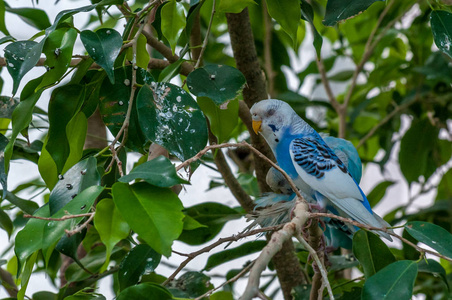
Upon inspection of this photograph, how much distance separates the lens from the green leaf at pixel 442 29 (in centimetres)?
62

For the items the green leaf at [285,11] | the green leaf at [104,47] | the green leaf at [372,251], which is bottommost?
the green leaf at [372,251]

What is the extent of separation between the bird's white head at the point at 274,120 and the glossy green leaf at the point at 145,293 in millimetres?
400

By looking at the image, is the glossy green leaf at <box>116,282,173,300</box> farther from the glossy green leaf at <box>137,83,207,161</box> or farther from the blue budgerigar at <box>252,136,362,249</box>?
the blue budgerigar at <box>252,136,362,249</box>

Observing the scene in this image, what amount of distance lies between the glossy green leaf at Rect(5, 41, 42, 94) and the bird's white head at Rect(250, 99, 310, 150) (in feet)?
1.19

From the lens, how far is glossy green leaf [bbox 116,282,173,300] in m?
0.48

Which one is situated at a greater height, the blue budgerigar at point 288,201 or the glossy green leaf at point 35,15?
the glossy green leaf at point 35,15

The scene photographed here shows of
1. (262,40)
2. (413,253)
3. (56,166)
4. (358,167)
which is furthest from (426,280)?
(56,166)

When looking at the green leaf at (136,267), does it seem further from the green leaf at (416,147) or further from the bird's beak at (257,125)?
the green leaf at (416,147)

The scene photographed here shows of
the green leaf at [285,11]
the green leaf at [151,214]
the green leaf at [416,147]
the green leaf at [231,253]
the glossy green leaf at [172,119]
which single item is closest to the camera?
the green leaf at [151,214]

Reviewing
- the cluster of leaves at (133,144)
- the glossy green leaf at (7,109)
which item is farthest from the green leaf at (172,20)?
the glossy green leaf at (7,109)

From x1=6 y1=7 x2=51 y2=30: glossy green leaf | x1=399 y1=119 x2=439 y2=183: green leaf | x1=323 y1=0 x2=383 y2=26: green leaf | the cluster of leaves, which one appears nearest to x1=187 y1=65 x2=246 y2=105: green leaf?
the cluster of leaves

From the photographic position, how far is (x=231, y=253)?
93 centimetres

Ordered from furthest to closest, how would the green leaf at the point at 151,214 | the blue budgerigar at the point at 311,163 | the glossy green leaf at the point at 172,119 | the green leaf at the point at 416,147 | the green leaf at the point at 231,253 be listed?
the green leaf at the point at 416,147 < the green leaf at the point at 231,253 < the blue budgerigar at the point at 311,163 < the glossy green leaf at the point at 172,119 < the green leaf at the point at 151,214

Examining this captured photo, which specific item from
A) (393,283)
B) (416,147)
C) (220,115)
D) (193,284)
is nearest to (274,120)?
(220,115)
